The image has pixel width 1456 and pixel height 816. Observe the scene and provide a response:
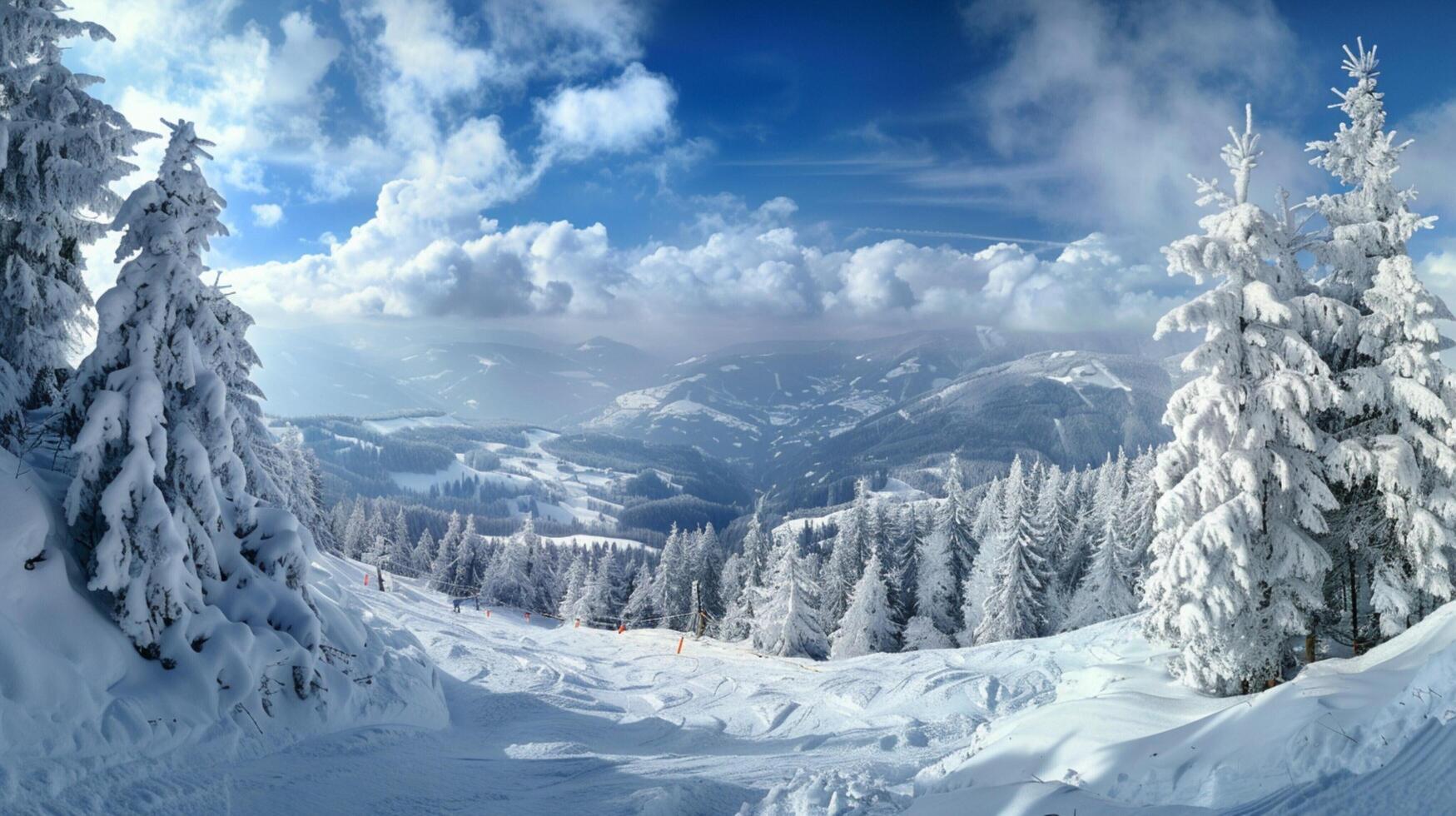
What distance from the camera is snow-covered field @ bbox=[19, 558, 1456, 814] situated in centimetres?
732

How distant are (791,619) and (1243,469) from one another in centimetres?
3082

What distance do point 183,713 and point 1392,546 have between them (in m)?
22.7

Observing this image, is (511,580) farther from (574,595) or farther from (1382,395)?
(1382,395)

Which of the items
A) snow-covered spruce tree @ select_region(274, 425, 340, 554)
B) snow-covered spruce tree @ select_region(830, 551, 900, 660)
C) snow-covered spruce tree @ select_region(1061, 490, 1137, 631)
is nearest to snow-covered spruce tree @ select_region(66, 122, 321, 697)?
snow-covered spruce tree @ select_region(274, 425, 340, 554)

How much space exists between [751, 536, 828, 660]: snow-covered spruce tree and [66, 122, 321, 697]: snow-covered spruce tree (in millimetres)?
32278

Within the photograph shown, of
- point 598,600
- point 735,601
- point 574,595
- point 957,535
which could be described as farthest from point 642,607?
point 957,535

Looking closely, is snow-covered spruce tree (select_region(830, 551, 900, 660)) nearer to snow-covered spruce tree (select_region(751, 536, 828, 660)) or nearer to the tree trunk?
snow-covered spruce tree (select_region(751, 536, 828, 660))

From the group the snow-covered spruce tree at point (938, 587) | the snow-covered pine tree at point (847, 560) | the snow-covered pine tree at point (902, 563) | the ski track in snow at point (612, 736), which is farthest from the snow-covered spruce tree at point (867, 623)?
the ski track in snow at point (612, 736)

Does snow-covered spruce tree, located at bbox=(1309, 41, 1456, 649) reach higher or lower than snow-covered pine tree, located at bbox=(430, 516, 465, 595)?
higher

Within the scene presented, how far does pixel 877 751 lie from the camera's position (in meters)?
14.8

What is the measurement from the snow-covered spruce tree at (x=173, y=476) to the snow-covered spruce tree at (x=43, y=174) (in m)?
2.93

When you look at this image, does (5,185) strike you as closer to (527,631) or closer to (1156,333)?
(1156,333)

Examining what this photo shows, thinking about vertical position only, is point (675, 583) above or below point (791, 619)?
below

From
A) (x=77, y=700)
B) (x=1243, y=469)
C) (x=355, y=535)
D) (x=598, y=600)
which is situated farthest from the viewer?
(x=355, y=535)
